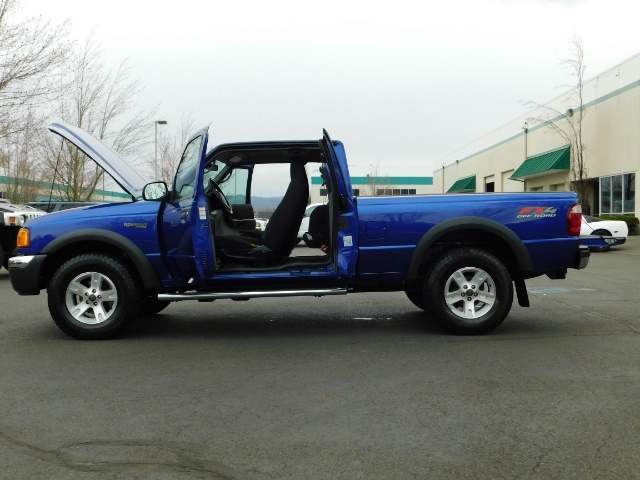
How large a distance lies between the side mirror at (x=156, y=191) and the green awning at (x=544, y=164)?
28735mm

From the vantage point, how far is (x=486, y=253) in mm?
6852

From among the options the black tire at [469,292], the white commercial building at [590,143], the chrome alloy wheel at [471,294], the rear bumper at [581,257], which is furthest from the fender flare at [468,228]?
the white commercial building at [590,143]

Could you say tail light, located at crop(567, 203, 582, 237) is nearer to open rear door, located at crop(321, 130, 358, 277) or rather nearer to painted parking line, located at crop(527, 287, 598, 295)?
open rear door, located at crop(321, 130, 358, 277)

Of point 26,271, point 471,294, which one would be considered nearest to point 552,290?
point 471,294

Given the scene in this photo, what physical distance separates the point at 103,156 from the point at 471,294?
160 inches

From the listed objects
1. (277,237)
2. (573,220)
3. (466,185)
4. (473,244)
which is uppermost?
(466,185)

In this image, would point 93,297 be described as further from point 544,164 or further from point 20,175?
point 20,175

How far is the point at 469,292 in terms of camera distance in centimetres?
679

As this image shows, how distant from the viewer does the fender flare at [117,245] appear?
667cm

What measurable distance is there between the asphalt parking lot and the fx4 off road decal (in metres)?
1.23

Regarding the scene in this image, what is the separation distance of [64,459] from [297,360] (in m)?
2.56

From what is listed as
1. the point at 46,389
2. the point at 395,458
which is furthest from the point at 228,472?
the point at 46,389

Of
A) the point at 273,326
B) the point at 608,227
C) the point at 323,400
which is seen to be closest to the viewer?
the point at 323,400

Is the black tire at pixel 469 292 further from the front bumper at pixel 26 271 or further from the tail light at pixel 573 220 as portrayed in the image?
the front bumper at pixel 26 271
